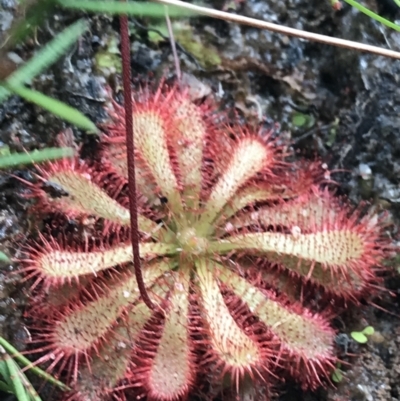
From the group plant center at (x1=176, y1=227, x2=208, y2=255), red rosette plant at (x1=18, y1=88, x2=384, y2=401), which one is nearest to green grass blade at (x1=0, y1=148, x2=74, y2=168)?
red rosette plant at (x1=18, y1=88, x2=384, y2=401)

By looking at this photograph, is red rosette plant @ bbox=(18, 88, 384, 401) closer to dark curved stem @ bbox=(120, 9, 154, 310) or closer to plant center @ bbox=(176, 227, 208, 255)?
plant center @ bbox=(176, 227, 208, 255)

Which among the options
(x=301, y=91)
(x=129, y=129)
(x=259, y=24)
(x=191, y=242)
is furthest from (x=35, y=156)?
(x=301, y=91)

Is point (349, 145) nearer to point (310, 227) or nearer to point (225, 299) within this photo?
point (310, 227)

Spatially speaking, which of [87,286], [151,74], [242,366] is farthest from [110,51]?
[242,366]

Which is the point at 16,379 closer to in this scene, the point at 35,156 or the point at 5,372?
the point at 5,372

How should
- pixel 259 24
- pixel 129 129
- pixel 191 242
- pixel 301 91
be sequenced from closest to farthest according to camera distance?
1. pixel 129 129
2. pixel 259 24
3. pixel 191 242
4. pixel 301 91

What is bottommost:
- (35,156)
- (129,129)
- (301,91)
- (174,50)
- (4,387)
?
(4,387)

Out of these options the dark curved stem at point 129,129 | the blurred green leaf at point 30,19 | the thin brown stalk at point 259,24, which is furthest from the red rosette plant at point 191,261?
the blurred green leaf at point 30,19
